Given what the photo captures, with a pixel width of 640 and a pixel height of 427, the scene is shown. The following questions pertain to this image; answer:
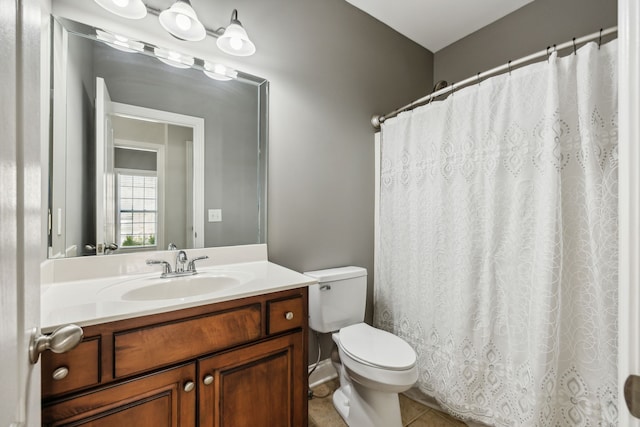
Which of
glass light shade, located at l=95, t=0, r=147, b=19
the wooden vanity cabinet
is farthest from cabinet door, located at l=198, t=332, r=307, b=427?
glass light shade, located at l=95, t=0, r=147, b=19

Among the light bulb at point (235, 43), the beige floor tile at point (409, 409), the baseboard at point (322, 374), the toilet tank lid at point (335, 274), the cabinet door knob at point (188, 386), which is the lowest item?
the beige floor tile at point (409, 409)

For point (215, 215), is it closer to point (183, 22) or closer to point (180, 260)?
point (180, 260)

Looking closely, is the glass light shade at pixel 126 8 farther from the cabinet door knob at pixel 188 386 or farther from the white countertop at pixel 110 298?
the cabinet door knob at pixel 188 386

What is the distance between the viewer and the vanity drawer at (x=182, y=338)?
33.4 inches

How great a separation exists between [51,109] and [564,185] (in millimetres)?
2159

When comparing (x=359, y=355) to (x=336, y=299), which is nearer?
(x=359, y=355)

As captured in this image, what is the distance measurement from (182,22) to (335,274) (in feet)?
5.06

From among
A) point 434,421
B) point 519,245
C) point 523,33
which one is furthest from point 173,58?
point 434,421

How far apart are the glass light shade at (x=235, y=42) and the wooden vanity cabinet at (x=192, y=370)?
50.0 inches

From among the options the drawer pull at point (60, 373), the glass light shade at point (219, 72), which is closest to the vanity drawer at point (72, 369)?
the drawer pull at point (60, 373)

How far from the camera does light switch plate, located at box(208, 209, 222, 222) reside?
152 centimetres

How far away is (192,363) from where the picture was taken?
37.7 inches

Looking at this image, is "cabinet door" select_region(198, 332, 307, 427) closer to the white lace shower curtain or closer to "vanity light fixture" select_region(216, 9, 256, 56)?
the white lace shower curtain

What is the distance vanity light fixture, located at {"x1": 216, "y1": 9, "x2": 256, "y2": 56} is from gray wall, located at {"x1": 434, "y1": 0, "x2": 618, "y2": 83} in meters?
1.81
